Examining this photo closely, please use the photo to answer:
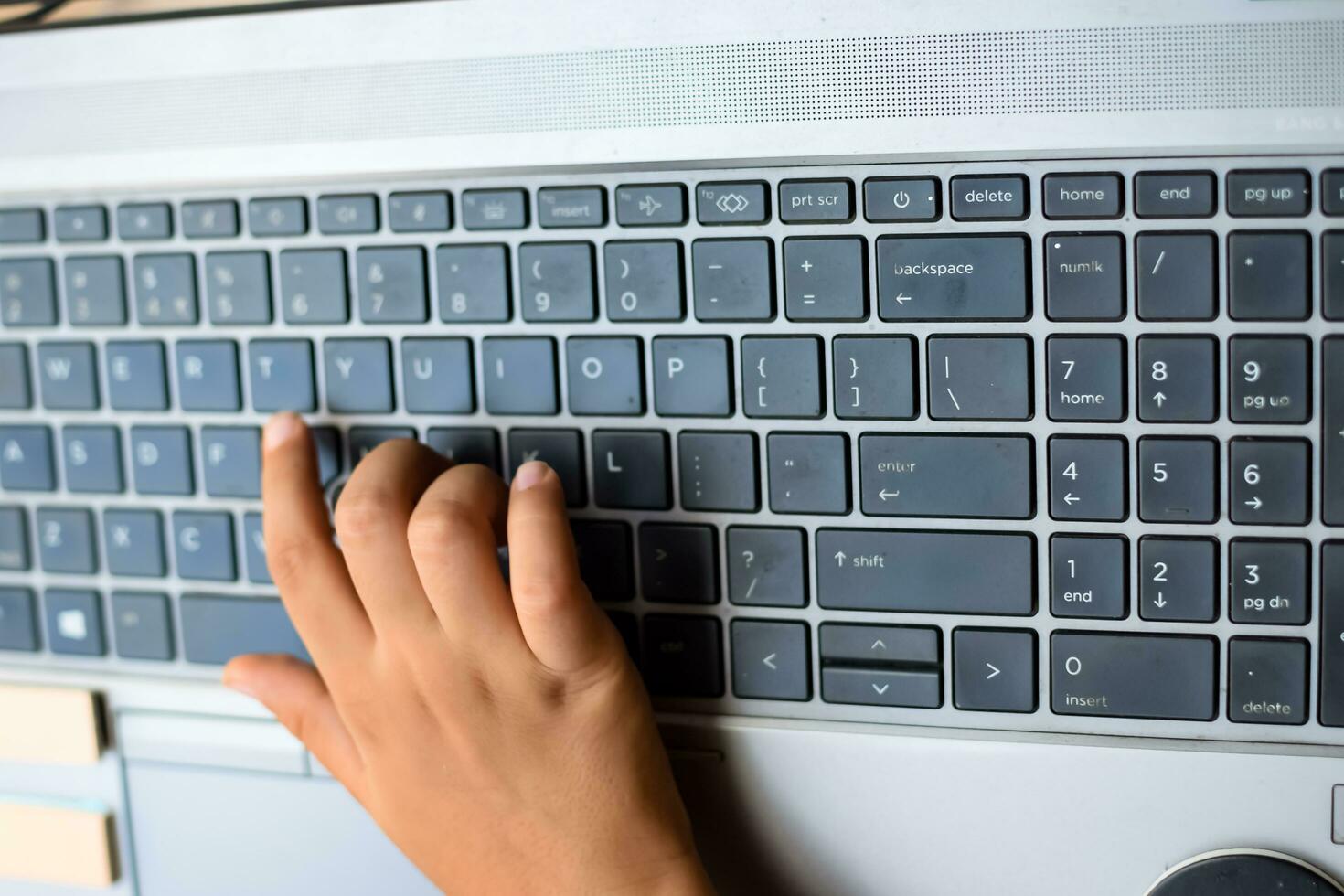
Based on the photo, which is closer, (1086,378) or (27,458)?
A: (1086,378)

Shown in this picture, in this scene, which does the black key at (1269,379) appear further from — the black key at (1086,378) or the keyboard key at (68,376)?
the keyboard key at (68,376)

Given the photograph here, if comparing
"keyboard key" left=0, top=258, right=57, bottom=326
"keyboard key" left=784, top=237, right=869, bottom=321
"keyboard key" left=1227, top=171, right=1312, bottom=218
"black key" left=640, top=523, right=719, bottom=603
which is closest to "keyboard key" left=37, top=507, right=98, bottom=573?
"keyboard key" left=0, top=258, right=57, bottom=326

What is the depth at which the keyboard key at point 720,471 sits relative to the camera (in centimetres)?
51

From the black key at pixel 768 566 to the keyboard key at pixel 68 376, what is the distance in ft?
1.33

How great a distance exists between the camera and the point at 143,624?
Answer: 23.1 inches

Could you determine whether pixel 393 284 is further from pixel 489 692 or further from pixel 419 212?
pixel 489 692

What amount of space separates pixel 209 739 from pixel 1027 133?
59 centimetres

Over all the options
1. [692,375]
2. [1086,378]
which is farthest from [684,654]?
[1086,378]

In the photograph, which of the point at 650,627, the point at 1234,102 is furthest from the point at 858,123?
the point at 650,627

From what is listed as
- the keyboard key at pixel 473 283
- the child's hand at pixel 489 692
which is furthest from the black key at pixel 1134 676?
the keyboard key at pixel 473 283

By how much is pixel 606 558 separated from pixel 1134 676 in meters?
0.28

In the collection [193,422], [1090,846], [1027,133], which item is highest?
[1027,133]

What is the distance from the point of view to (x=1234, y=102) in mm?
461

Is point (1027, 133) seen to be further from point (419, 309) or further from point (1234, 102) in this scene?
point (419, 309)
